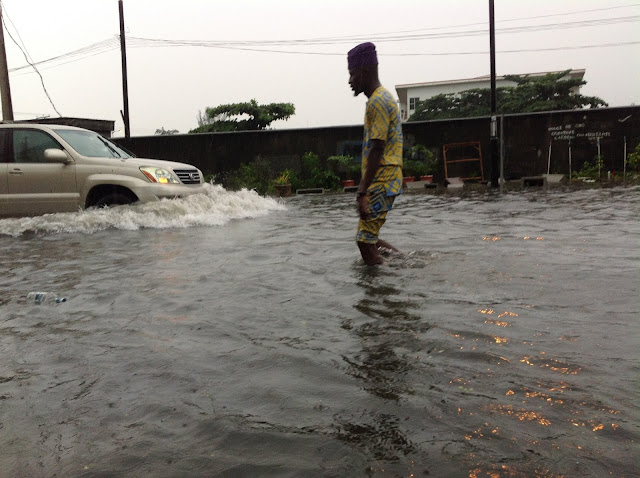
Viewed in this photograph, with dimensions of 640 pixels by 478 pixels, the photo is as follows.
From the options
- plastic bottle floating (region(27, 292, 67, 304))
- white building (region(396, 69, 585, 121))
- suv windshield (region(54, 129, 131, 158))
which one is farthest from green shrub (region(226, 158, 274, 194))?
white building (region(396, 69, 585, 121))

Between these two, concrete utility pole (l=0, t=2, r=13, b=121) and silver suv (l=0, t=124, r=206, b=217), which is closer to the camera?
silver suv (l=0, t=124, r=206, b=217)

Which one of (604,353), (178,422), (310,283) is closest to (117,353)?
(178,422)

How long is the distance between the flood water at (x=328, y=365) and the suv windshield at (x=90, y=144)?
416 centimetres

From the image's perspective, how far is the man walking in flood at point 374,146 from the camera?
4746 mm

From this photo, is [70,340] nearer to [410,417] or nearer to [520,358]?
[410,417]

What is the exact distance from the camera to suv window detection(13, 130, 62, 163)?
9508 millimetres

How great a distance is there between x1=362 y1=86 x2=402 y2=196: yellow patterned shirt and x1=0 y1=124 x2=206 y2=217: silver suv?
5.14m

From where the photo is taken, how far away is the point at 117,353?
9.96 feet

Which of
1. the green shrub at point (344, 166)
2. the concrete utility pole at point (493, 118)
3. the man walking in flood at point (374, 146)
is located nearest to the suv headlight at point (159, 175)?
the man walking in flood at point (374, 146)

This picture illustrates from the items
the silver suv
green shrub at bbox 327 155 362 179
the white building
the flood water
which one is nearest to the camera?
the flood water

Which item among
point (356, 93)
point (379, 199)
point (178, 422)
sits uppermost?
point (356, 93)

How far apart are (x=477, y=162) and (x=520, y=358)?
19399 millimetres

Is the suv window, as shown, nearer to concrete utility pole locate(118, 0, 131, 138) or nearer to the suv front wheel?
the suv front wheel

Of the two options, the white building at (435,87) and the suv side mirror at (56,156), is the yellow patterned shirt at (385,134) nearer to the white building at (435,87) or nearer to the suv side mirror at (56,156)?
Result: the suv side mirror at (56,156)
